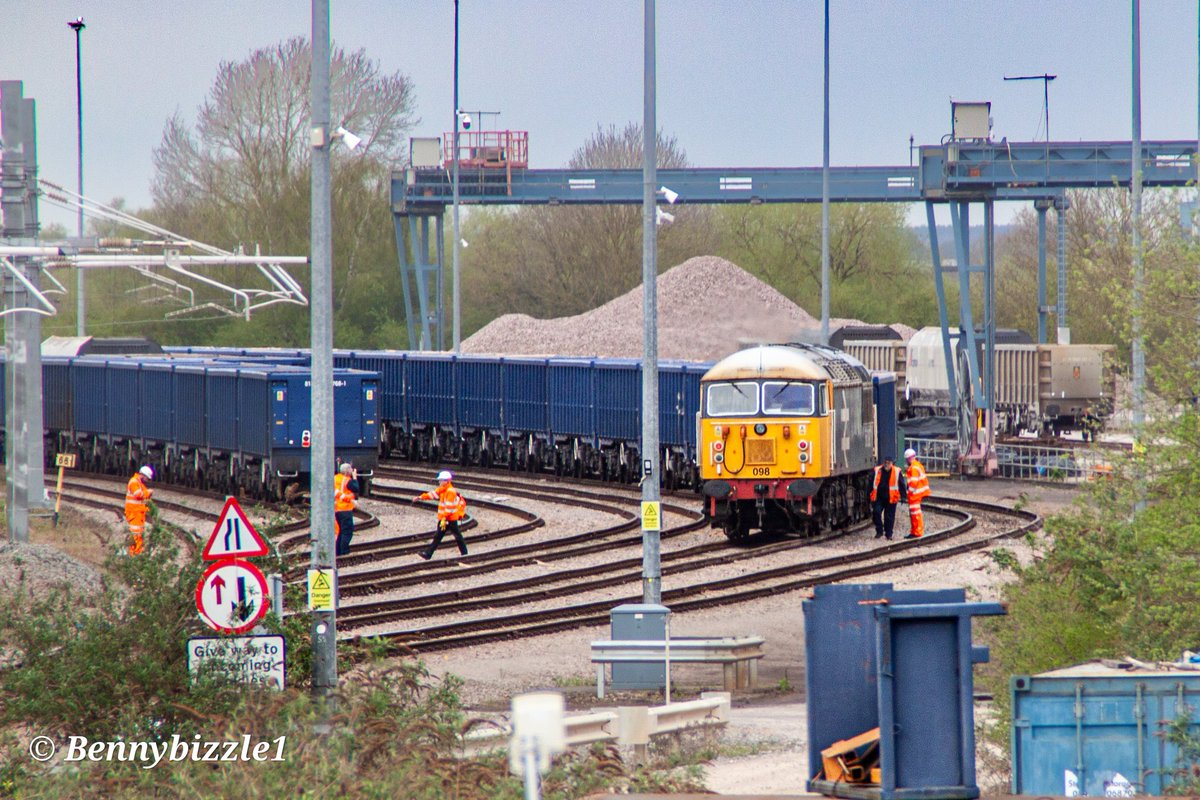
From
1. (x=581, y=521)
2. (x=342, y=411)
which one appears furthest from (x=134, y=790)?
(x=342, y=411)

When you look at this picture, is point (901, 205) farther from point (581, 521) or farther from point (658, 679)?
A: point (658, 679)

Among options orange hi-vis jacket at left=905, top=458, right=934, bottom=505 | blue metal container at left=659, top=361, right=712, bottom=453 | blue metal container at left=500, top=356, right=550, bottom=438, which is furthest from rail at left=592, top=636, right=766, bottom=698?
blue metal container at left=500, top=356, right=550, bottom=438

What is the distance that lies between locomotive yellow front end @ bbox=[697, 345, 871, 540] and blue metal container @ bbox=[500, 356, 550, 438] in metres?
11.9

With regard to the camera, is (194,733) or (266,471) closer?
(194,733)

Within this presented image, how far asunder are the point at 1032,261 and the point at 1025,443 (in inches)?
1354

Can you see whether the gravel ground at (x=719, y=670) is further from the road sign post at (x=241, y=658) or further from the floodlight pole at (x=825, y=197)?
the floodlight pole at (x=825, y=197)

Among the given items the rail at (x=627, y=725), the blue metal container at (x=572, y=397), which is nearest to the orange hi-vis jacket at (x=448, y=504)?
the rail at (x=627, y=725)

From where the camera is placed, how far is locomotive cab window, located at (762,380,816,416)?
26.0m

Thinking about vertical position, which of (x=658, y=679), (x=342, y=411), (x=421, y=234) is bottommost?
(x=658, y=679)

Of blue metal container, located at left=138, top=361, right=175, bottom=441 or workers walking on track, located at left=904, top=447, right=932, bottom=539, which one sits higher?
blue metal container, located at left=138, top=361, right=175, bottom=441

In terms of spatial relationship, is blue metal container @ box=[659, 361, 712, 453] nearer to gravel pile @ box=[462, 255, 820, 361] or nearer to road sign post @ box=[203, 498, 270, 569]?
gravel pile @ box=[462, 255, 820, 361]

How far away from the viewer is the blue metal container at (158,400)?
37250 millimetres

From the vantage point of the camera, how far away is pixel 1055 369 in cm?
4822
